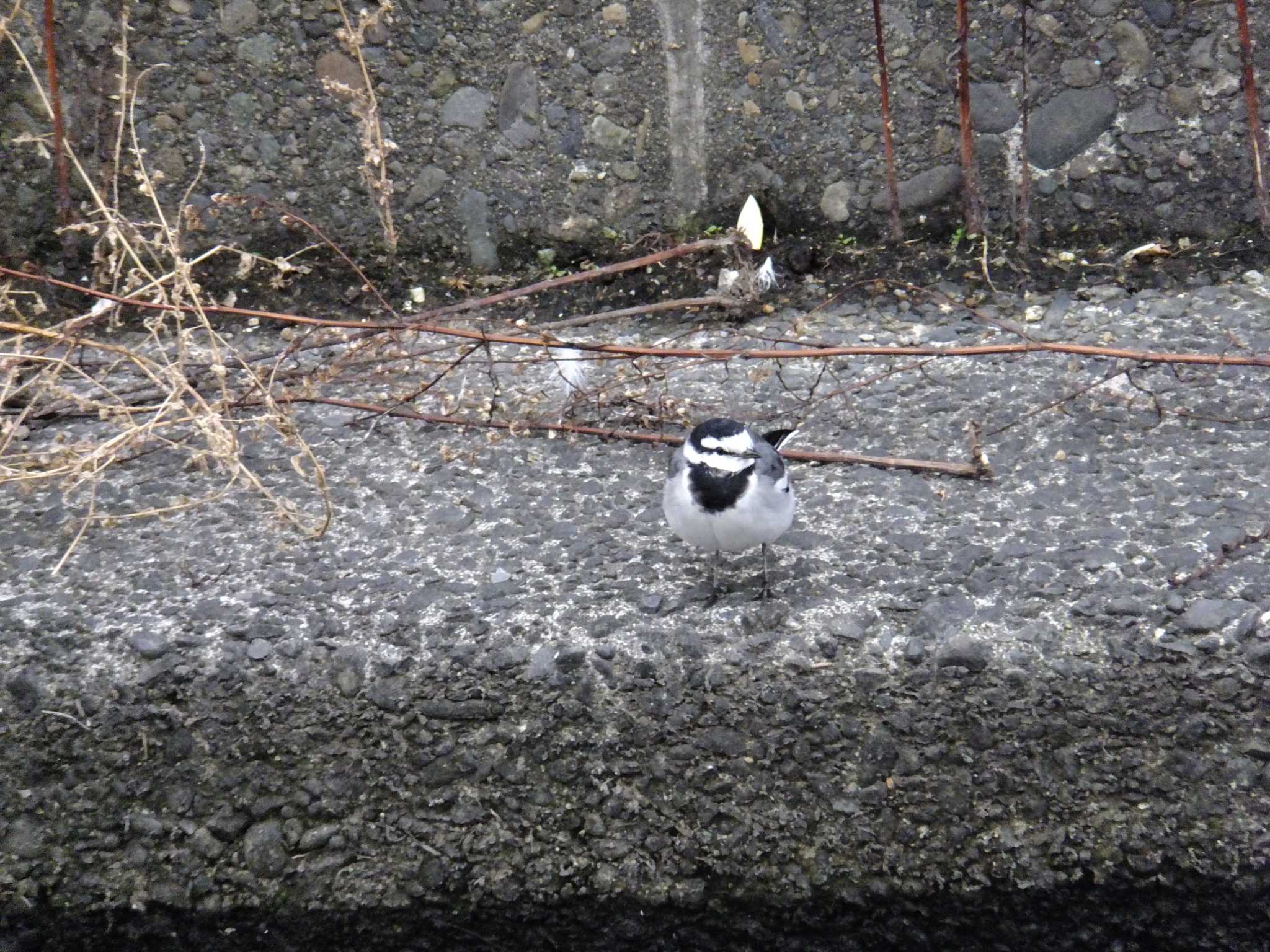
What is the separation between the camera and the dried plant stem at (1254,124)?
323 centimetres

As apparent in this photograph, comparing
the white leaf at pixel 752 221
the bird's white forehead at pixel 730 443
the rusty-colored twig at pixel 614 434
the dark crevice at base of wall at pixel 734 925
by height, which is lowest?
the dark crevice at base of wall at pixel 734 925

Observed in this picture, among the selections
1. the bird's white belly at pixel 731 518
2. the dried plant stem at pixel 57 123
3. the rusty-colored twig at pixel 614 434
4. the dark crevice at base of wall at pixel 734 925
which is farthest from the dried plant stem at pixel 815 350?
the dark crevice at base of wall at pixel 734 925

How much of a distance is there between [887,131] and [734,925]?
2174 mm

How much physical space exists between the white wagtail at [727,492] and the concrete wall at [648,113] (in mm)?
1240

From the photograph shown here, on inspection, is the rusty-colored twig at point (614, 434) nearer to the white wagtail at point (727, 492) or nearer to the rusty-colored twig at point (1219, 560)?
the white wagtail at point (727, 492)

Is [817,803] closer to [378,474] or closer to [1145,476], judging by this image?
[1145,476]

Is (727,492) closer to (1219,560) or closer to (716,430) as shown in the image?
(716,430)

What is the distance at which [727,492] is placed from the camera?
2467 millimetres

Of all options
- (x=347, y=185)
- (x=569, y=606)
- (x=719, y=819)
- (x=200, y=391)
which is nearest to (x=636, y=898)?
(x=719, y=819)

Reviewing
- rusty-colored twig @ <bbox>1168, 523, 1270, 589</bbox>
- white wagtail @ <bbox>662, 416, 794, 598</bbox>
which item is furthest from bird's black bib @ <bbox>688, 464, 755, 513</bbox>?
rusty-colored twig @ <bbox>1168, 523, 1270, 589</bbox>

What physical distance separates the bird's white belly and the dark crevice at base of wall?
0.69 meters

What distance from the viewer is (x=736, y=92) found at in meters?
3.51

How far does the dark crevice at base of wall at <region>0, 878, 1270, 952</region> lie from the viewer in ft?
7.34

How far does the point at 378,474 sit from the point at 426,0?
1.35 m
